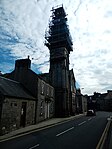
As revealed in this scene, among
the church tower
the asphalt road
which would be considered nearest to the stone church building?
the church tower

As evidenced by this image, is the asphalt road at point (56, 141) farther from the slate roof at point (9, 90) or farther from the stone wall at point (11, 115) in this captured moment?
the slate roof at point (9, 90)

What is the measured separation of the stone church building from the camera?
16.2m

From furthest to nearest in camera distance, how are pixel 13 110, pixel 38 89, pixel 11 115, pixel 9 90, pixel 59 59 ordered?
pixel 59 59
pixel 38 89
pixel 9 90
pixel 13 110
pixel 11 115

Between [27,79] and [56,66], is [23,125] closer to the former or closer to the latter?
[27,79]

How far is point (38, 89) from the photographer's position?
78.6 ft

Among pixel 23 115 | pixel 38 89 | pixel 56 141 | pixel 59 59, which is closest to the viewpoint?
pixel 56 141

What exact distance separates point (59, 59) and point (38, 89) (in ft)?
59.2

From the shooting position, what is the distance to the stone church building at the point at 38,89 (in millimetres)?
16189

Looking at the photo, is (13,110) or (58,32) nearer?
(13,110)

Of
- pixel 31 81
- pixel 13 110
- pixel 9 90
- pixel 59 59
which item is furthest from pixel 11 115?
pixel 59 59

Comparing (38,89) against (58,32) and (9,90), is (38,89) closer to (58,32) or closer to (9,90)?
(9,90)

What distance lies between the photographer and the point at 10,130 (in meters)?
15.4

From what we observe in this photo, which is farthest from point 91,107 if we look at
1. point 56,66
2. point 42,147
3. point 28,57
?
point 42,147

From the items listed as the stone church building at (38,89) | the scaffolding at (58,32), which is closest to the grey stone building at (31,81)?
the stone church building at (38,89)
